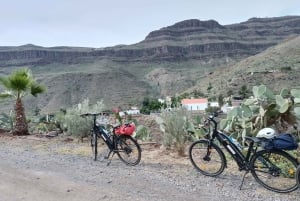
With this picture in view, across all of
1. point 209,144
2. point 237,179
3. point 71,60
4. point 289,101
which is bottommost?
point 237,179

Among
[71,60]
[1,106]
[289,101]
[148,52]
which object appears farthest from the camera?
[148,52]

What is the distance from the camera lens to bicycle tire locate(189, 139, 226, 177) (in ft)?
25.3

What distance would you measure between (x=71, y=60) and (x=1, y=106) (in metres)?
69.8

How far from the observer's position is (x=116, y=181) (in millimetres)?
7570

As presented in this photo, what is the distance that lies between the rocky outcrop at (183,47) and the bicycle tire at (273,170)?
382 feet

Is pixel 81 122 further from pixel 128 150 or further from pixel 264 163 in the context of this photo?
pixel 264 163

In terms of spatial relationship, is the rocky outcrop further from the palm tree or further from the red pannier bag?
the red pannier bag

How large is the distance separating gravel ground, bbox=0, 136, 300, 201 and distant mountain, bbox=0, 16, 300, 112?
185ft

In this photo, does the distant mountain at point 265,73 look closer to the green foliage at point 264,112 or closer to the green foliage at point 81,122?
the green foliage at point 81,122

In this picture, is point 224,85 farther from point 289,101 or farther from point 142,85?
point 289,101

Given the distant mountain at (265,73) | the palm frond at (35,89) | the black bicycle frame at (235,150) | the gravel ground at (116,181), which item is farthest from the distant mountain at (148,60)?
the black bicycle frame at (235,150)

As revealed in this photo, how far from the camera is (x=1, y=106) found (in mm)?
59406

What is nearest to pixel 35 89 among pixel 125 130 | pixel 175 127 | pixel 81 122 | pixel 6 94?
pixel 6 94

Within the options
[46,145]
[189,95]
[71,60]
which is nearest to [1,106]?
[189,95]
